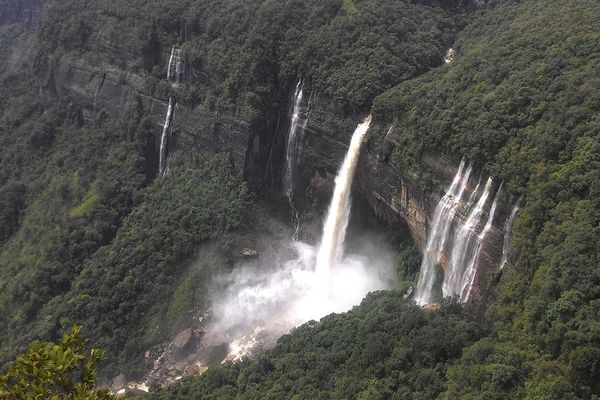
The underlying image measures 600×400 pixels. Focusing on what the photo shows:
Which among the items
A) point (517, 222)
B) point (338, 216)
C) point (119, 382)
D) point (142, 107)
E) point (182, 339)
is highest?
point (517, 222)

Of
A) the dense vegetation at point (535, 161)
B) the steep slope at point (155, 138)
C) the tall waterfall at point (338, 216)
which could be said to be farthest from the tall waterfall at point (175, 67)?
the dense vegetation at point (535, 161)

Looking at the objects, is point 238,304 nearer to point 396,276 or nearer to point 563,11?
point 396,276

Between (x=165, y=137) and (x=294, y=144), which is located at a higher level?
(x=294, y=144)

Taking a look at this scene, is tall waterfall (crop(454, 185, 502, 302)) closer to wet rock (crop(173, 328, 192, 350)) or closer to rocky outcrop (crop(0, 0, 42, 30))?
wet rock (crop(173, 328, 192, 350))

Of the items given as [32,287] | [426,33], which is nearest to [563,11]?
Answer: [426,33]

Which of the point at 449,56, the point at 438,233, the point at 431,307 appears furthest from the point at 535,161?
the point at 449,56

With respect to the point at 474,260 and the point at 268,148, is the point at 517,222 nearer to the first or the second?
the point at 474,260

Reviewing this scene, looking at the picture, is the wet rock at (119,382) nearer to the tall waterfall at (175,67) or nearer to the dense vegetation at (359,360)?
the dense vegetation at (359,360)

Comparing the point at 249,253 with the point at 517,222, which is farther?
the point at 249,253
